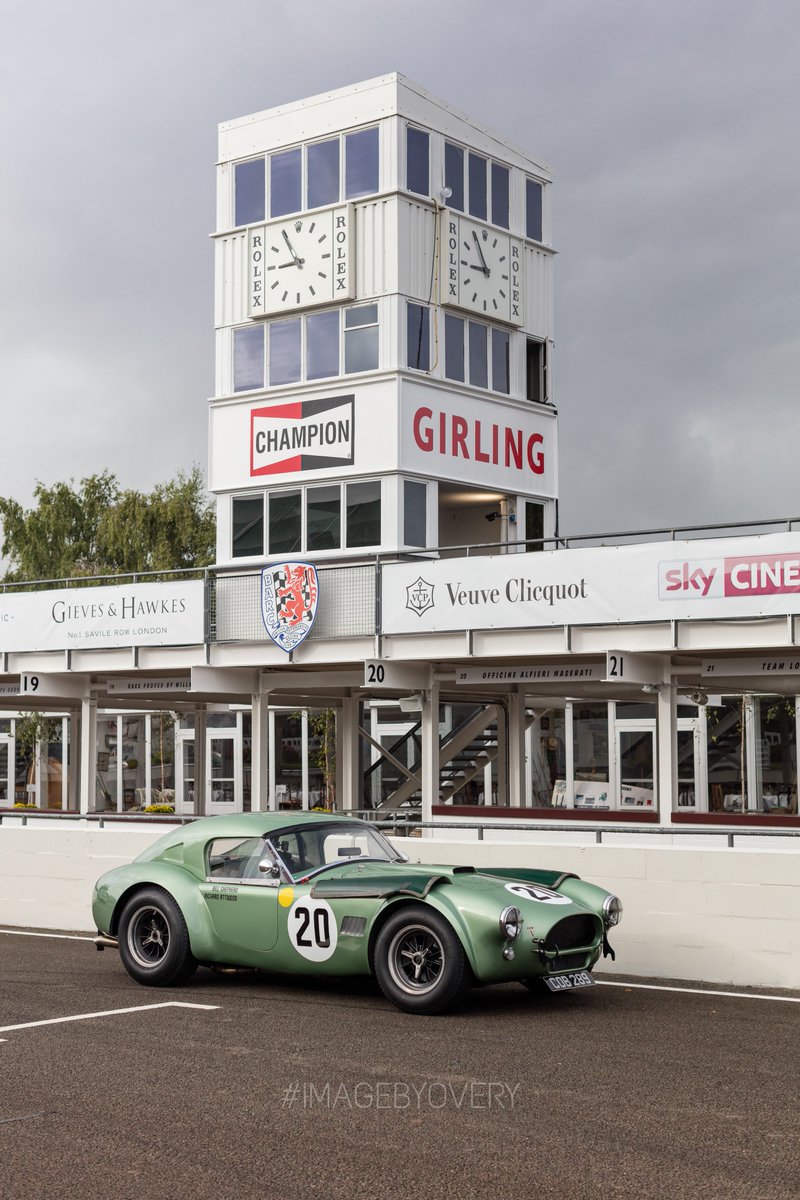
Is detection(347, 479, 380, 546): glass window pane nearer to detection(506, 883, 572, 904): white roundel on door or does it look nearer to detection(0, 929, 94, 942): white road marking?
detection(0, 929, 94, 942): white road marking

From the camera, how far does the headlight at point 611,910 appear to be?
35.7 ft

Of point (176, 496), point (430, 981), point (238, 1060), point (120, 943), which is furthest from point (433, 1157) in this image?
point (176, 496)

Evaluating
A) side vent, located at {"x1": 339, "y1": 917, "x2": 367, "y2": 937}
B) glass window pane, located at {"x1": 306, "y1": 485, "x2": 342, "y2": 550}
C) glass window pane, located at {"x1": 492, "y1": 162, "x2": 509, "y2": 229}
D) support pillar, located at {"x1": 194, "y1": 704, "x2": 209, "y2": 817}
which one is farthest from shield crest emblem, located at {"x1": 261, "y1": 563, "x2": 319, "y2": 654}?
side vent, located at {"x1": 339, "y1": 917, "x2": 367, "y2": 937}

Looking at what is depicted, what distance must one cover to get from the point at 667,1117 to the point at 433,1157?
1379 millimetres

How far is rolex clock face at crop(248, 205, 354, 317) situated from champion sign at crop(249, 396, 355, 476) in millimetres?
2034

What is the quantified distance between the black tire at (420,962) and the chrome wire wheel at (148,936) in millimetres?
2091

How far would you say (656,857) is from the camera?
13031 millimetres

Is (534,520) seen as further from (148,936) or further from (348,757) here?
(148,936)

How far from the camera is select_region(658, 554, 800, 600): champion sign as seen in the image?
20531 millimetres

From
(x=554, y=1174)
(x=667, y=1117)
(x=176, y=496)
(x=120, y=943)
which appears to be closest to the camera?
(x=554, y=1174)

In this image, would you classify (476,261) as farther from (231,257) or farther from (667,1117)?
(667,1117)

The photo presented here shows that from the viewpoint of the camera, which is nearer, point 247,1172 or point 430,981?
point 247,1172

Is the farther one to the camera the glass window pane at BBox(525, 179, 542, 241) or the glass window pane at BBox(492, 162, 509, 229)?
the glass window pane at BBox(525, 179, 542, 241)
